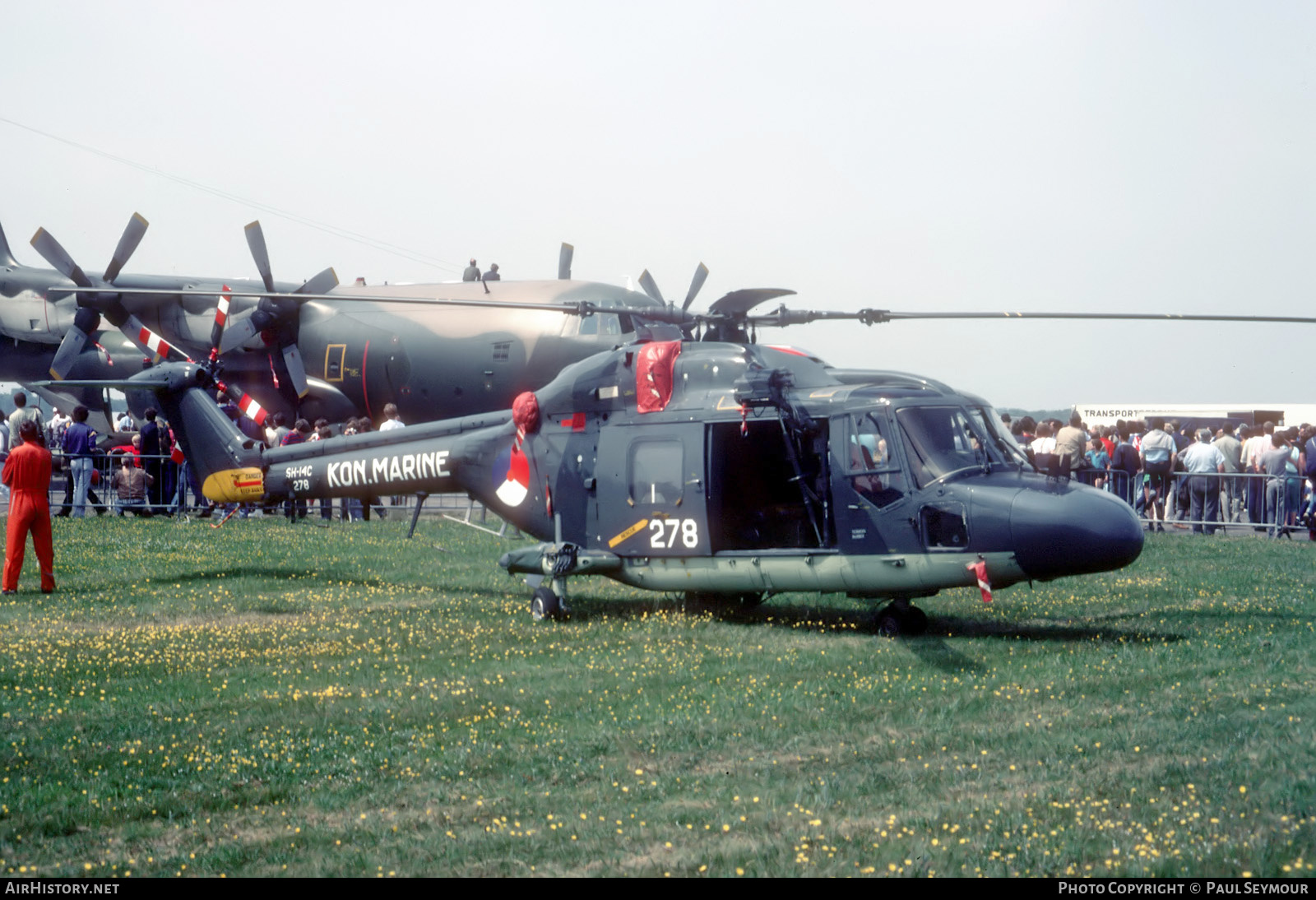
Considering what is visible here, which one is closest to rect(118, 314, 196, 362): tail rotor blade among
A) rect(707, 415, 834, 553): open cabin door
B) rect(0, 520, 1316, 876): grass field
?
rect(0, 520, 1316, 876): grass field

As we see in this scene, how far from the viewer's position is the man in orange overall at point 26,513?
1540cm

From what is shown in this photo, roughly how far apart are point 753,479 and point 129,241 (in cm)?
2263

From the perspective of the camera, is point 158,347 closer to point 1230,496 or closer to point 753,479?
point 753,479

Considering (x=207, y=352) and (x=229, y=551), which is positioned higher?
(x=207, y=352)

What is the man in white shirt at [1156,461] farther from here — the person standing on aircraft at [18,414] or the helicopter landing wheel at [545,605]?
the person standing on aircraft at [18,414]

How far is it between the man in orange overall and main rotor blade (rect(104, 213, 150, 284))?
50.6 feet

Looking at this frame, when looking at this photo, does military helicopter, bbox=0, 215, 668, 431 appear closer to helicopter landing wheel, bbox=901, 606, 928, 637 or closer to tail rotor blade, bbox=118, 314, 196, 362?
tail rotor blade, bbox=118, 314, 196, 362

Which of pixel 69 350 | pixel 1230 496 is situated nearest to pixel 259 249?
pixel 69 350

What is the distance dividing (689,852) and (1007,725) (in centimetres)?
334

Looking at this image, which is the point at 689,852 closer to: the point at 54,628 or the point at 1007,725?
the point at 1007,725

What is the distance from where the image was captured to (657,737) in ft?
27.0

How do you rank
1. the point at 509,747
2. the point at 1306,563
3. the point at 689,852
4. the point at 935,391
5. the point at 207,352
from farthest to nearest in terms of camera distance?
1. the point at 207,352
2. the point at 1306,563
3. the point at 935,391
4. the point at 509,747
5. the point at 689,852

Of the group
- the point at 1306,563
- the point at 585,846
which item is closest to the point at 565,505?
the point at 585,846

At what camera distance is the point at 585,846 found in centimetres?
600
